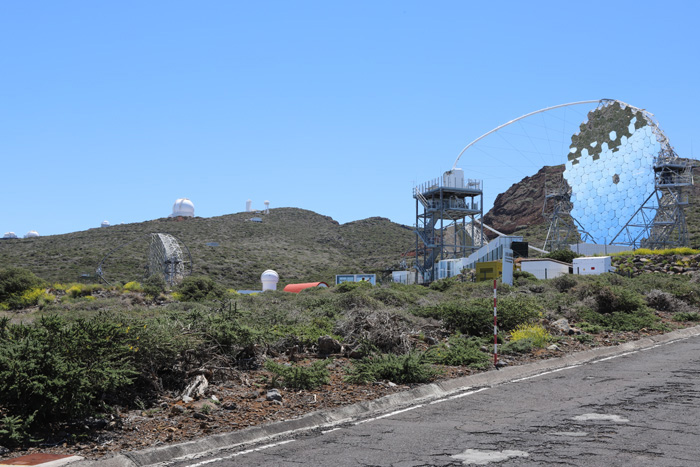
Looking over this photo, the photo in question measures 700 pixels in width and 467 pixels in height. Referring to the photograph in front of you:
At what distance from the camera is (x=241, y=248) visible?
7556cm

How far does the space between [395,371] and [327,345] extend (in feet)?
7.31

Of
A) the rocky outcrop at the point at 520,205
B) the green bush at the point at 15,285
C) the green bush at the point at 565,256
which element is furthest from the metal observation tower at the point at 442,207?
the rocky outcrop at the point at 520,205

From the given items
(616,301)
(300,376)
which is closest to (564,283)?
(616,301)

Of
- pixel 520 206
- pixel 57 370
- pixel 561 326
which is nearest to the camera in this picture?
pixel 57 370

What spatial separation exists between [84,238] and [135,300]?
173ft

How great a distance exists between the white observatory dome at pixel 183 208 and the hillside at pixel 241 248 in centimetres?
187

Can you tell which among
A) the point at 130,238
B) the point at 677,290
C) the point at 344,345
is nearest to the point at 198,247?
the point at 130,238

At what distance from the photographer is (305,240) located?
293 ft

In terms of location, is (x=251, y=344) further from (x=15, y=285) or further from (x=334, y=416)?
(x=15, y=285)

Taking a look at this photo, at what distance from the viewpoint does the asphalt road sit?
5254 mm

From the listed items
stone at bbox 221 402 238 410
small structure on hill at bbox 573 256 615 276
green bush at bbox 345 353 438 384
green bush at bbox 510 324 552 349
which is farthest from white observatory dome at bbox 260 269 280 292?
stone at bbox 221 402 238 410

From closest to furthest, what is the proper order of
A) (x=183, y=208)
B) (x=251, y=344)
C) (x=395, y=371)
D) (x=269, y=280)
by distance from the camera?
(x=395, y=371) → (x=251, y=344) → (x=269, y=280) → (x=183, y=208)

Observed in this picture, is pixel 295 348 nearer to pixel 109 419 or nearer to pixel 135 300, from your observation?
pixel 109 419

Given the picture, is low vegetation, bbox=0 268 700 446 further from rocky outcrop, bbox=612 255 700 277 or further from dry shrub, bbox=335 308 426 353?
rocky outcrop, bbox=612 255 700 277
